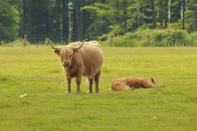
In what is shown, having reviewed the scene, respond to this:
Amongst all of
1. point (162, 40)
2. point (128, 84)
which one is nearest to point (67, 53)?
point (128, 84)

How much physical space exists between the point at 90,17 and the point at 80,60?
84444 millimetres

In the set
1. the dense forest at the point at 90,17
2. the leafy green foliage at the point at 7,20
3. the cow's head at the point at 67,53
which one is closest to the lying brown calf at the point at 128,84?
the cow's head at the point at 67,53

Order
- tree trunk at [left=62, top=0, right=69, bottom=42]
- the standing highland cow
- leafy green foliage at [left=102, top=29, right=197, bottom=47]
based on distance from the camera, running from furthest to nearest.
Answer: tree trunk at [left=62, top=0, right=69, bottom=42]
leafy green foliage at [left=102, top=29, right=197, bottom=47]
the standing highland cow

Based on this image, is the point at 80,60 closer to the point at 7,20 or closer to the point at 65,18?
the point at 7,20

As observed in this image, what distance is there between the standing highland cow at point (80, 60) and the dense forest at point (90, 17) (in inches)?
2437

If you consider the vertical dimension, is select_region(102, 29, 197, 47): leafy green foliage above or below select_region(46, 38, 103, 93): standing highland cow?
below

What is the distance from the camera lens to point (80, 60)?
1800 centimetres

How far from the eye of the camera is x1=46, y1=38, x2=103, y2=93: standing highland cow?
1747cm

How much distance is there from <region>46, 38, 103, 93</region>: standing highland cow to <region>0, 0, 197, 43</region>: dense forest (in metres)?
61.9

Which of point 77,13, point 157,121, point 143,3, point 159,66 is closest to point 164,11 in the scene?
point 143,3

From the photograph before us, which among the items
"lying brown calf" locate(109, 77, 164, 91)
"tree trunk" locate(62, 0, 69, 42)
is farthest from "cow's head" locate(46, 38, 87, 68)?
"tree trunk" locate(62, 0, 69, 42)

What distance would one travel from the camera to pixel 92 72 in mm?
18734

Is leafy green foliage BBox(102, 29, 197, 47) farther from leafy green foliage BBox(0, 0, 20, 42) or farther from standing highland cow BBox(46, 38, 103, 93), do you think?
standing highland cow BBox(46, 38, 103, 93)

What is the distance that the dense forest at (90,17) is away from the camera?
86.6m
